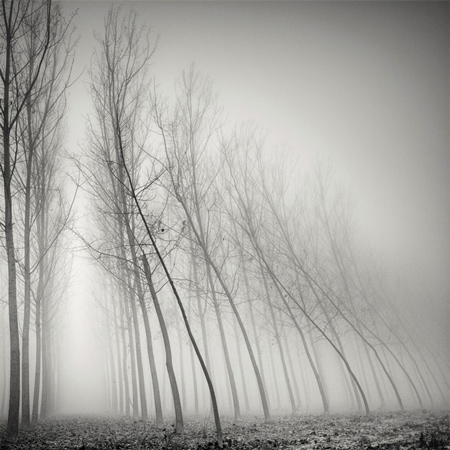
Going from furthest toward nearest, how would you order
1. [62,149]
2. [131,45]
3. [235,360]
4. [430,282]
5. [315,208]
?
[235,360] → [430,282] → [315,208] → [62,149] → [131,45]

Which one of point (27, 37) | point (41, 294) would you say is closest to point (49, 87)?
point (27, 37)

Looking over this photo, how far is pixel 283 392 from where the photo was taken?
31422mm

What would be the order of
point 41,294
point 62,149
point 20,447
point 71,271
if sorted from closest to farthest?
1. point 20,447
2. point 62,149
3. point 41,294
4. point 71,271

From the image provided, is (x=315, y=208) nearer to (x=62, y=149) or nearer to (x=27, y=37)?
(x=62, y=149)

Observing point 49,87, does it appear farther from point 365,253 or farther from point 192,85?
point 365,253

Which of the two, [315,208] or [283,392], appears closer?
[315,208]

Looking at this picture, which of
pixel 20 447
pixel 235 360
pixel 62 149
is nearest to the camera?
pixel 20 447

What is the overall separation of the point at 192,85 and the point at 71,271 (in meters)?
9.90

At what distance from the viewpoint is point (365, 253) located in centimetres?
2056

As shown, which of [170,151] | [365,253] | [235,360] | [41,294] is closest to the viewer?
[170,151]

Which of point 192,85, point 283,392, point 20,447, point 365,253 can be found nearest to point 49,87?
point 192,85

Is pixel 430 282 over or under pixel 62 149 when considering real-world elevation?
under

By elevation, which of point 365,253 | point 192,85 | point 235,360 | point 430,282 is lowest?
point 235,360

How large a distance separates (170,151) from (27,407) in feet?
23.9
